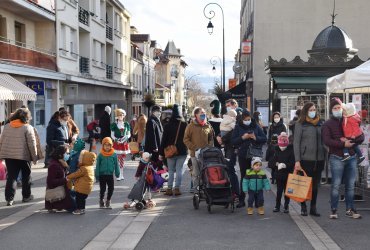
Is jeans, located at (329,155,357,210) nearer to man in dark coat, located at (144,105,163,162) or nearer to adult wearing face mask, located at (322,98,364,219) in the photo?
adult wearing face mask, located at (322,98,364,219)

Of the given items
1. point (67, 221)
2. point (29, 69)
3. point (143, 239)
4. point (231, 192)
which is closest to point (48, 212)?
point (67, 221)

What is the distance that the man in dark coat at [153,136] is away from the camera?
10656 mm

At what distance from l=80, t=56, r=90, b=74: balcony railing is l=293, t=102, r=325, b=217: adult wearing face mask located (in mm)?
23941

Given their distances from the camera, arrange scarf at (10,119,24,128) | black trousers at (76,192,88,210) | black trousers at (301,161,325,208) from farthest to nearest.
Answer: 1. scarf at (10,119,24,128)
2. black trousers at (76,192,88,210)
3. black trousers at (301,161,325,208)

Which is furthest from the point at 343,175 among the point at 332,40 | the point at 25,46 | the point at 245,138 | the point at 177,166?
the point at 25,46

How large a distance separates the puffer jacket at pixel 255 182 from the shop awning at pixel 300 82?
1211cm

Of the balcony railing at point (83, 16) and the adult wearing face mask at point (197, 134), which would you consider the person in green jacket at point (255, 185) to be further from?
the balcony railing at point (83, 16)

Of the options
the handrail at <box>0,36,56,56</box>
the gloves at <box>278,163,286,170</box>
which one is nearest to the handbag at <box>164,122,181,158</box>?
the gloves at <box>278,163,286,170</box>

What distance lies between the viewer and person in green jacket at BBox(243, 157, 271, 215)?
8.39m

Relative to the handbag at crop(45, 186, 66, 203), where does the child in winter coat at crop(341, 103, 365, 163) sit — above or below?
above

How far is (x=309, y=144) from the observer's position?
811cm

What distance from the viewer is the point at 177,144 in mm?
10328

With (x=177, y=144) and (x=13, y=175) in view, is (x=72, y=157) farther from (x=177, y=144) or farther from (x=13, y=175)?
(x=177, y=144)

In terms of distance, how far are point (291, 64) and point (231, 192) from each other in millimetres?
12798
